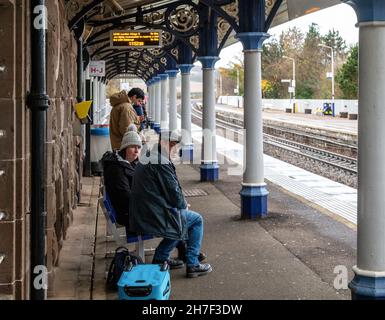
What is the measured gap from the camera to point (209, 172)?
12.9m

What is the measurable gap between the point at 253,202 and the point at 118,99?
2430mm

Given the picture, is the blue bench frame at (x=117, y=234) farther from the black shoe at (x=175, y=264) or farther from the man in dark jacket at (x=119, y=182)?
the black shoe at (x=175, y=264)

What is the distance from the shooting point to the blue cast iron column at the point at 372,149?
15.7ft

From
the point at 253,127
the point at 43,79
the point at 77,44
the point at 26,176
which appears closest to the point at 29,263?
the point at 26,176

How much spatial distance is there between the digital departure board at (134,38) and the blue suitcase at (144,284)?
941 centimetres

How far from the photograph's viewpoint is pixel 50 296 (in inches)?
208

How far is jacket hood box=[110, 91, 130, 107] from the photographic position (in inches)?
367

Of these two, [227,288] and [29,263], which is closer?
[29,263]

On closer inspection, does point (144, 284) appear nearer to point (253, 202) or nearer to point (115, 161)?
point (115, 161)

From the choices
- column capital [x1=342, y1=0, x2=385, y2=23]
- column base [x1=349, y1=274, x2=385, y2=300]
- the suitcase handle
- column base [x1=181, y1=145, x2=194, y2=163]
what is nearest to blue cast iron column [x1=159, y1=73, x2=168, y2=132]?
column base [x1=181, y1=145, x2=194, y2=163]

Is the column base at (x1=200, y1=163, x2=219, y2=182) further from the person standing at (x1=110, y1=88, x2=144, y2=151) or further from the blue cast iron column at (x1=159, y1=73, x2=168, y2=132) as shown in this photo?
the blue cast iron column at (x1=159, y1=73, x2=168, y2=132)

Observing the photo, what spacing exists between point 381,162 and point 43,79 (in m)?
2.50

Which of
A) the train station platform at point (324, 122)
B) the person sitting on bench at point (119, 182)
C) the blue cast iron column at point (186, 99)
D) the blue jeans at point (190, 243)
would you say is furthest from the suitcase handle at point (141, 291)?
the train station platform at point (324, 122)
